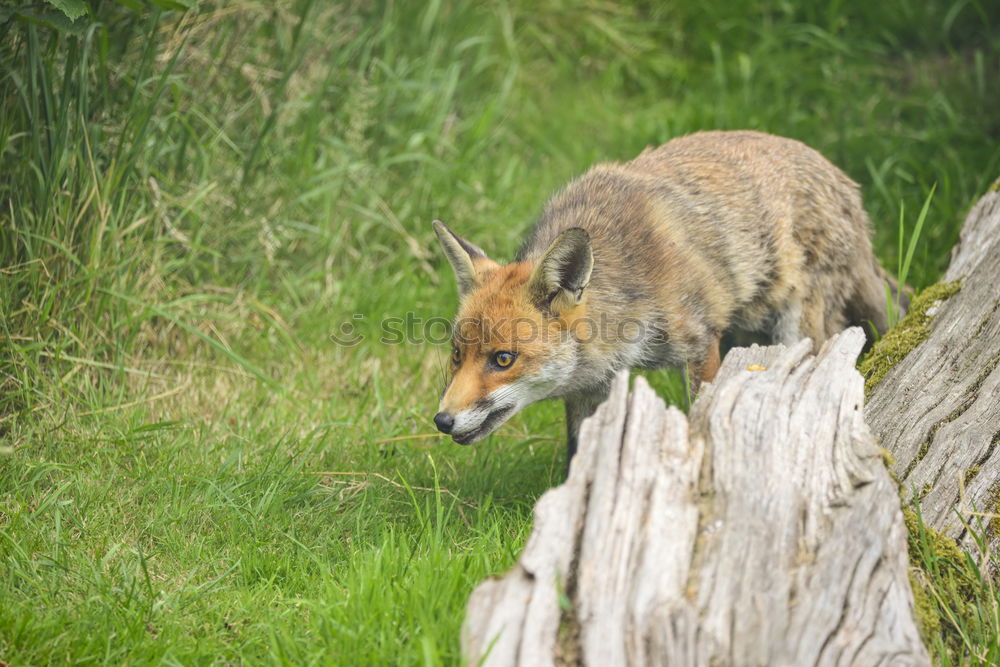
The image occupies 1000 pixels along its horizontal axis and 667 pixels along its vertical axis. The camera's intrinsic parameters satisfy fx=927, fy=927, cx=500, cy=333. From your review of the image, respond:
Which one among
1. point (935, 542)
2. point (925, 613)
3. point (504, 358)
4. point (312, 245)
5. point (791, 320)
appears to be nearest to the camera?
point (925, 613)

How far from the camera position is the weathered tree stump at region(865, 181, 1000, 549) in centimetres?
357

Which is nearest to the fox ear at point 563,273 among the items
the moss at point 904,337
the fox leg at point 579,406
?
the fox leg at point 579,406

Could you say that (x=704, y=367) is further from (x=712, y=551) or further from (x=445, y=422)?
(x=712, y=551)

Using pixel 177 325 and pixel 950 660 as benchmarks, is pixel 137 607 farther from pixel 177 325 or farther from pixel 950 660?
pixel 950 660

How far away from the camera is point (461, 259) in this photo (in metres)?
4.71

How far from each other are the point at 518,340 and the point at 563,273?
0.39 m

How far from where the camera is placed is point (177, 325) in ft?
18.0

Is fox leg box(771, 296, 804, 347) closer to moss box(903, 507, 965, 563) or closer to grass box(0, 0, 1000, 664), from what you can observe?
grass box(0, 0, 1000, 664)

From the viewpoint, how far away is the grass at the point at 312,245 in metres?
3.57

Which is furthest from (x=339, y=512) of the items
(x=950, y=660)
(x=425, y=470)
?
(x=950, y=660)

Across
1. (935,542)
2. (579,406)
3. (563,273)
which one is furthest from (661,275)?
(935,542)

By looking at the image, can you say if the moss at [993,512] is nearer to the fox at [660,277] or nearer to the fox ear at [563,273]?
the fox at [660,277]

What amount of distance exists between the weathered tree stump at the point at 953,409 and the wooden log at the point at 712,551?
0.53m

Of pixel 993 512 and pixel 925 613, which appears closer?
pixel 925 613
